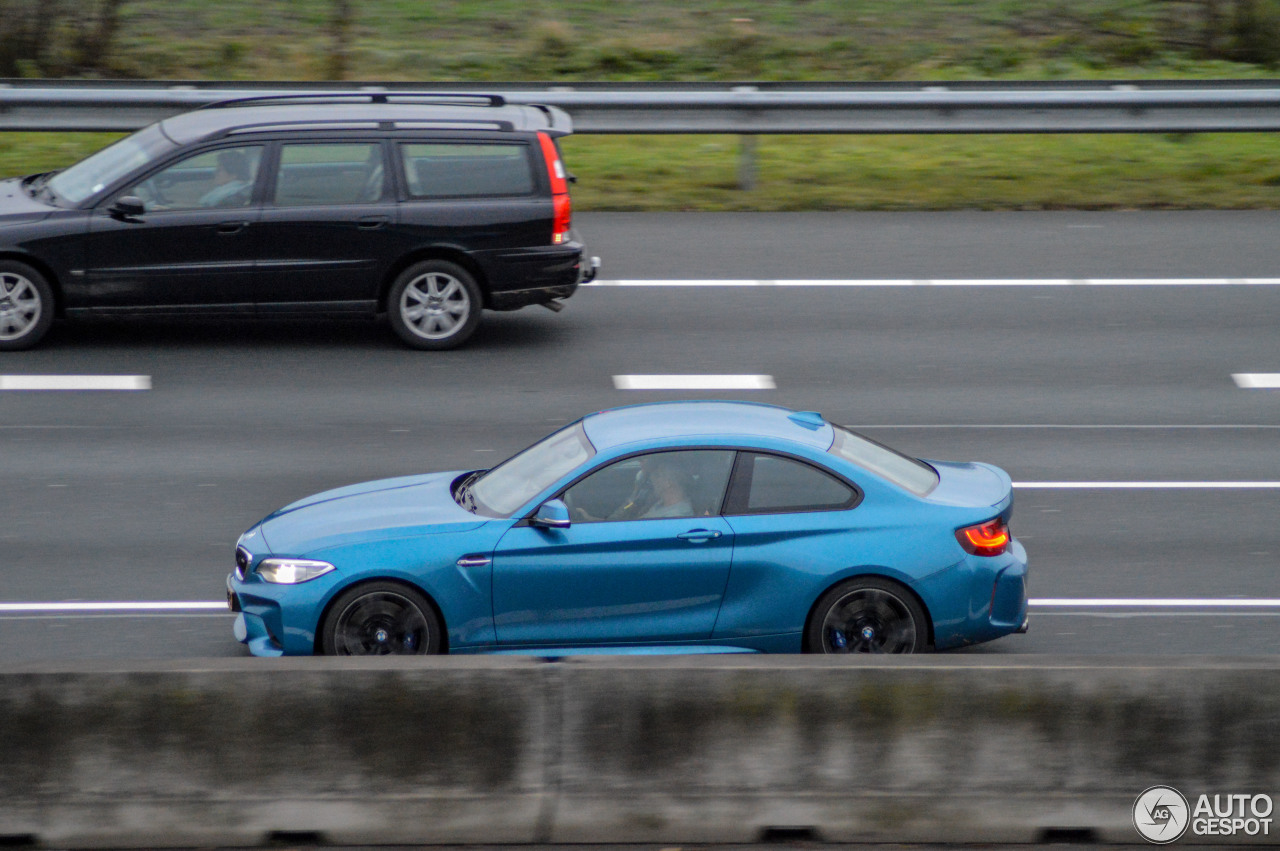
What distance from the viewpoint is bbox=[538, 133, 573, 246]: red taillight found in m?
13.0

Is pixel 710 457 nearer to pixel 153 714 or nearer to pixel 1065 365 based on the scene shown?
pixel 153 714

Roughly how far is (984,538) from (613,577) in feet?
5.95

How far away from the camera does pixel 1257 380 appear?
1263 centimetres

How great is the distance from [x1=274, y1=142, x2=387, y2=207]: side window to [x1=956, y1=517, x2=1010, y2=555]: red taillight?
23.0 feet

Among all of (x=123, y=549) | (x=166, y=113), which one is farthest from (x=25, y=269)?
(x=166, y=113)

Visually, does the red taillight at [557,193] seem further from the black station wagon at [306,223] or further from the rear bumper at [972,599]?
the rear bumper at [972,599]

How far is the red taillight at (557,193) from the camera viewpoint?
13.0 metres

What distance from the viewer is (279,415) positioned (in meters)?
11.7

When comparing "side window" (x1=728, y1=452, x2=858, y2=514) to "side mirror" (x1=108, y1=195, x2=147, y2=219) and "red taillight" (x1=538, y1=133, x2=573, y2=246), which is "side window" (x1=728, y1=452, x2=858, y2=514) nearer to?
"red taillight" (x1=538, y1=133, x2=573, y2=246)

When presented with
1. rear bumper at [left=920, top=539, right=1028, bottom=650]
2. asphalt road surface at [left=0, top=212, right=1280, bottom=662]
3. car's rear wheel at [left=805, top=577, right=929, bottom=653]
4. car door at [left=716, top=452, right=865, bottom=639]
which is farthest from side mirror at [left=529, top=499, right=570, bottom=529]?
asphalt road surface at [left=0, top=212, right=1280, bottom=662]

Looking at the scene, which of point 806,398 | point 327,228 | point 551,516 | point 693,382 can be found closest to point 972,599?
point 551,516

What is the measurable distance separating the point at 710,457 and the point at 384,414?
4.71 metres

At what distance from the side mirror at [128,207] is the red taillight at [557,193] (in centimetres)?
330

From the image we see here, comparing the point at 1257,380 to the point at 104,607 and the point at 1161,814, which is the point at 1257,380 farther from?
the point at 104,607
